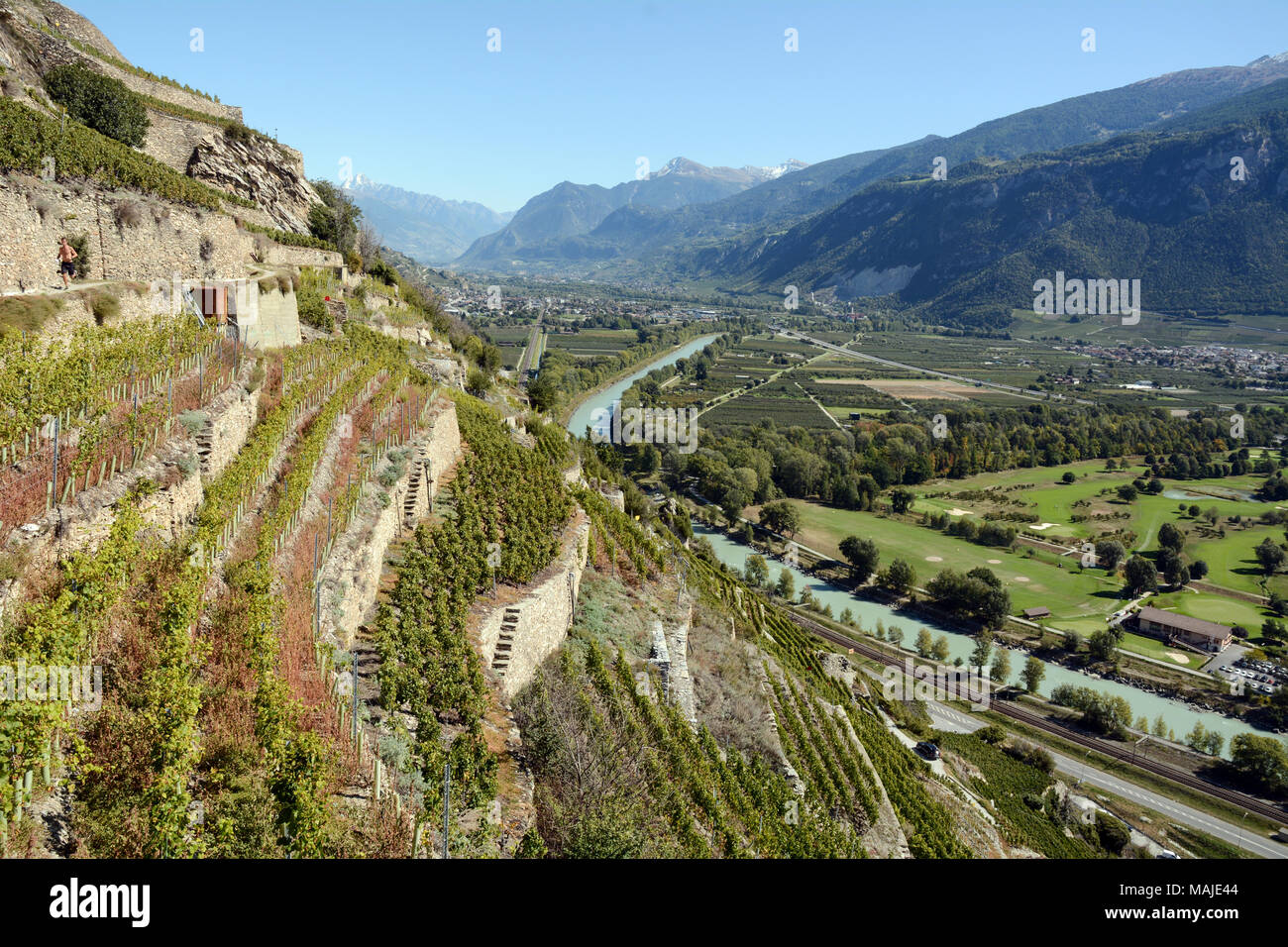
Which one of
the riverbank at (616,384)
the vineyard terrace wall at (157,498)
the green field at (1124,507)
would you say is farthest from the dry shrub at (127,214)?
the green field at (1124,507)

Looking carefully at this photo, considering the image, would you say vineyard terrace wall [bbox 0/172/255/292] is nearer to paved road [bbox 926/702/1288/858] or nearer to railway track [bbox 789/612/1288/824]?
paved road [bbox 926/702/1288/858]

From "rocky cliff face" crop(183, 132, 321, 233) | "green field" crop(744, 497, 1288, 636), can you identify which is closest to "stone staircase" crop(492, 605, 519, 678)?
"rocky cliff face" crop(183, 132, 321, 233)

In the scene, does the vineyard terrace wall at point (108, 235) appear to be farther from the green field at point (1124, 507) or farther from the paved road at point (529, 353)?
the green field at point (1124, 507)

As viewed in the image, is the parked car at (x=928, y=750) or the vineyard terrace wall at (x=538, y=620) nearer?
the vineyard terrace wall at (x=538, y=620)
